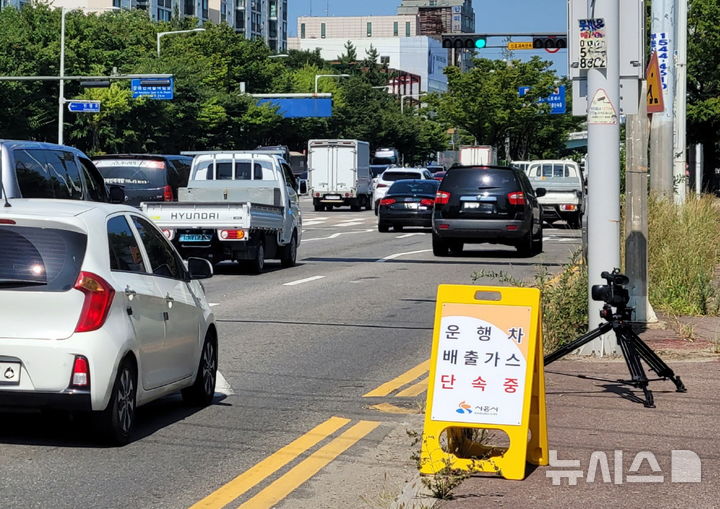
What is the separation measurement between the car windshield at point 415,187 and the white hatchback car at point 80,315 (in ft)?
99.0

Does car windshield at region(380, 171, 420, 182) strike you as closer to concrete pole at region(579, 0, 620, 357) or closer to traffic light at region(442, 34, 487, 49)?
traffic light at region(442, 34, 487, 49)

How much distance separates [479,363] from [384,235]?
3119 centimetres

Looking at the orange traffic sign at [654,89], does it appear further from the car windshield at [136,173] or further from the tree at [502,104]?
the tree at [502,104]

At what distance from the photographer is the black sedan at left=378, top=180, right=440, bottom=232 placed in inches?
1526

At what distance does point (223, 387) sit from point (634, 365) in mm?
3292

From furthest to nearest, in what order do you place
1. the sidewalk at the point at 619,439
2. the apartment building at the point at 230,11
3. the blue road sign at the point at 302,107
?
the apartment building at the point at 230,11 < the blue road sign at the point at 302,107 < the sidewalk at the point at 619,439

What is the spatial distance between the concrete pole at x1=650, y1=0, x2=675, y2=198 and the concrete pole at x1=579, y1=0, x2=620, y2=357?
722cm

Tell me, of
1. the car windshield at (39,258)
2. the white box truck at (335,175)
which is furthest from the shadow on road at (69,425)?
the white box truck at (335,175)

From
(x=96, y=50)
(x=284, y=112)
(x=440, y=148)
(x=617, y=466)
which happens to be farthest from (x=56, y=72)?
(x=440, y=148)

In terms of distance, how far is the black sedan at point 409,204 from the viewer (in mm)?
38750

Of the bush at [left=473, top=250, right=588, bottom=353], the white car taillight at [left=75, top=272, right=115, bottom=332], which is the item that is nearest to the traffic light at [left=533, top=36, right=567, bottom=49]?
the bush at [left=473, top=250, right=588, bottom=353]

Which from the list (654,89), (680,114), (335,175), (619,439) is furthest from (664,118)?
(335,175)

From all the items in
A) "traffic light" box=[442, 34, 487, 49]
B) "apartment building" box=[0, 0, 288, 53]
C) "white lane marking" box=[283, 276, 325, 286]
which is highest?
"apartment building" box=[0, 0, 288, 53]

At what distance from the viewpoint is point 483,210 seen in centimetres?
2792
